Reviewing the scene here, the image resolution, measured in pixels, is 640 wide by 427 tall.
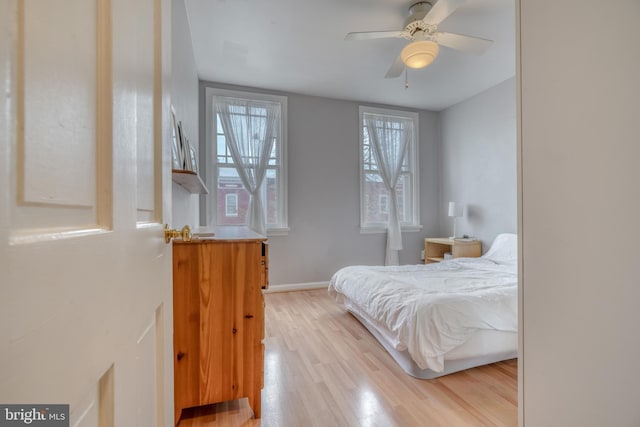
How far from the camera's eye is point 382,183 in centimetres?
446

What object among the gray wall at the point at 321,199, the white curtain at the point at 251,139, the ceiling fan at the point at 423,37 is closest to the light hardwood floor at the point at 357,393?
the gray wall at the point at 321,199

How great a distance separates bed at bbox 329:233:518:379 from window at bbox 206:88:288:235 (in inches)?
76.7

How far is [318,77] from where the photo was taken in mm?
3441

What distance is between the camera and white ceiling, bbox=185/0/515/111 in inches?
89.4

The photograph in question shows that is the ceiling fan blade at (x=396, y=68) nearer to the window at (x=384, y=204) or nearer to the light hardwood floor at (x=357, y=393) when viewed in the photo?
the window at (x=384, y=204)

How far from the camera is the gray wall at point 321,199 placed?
13.0ft

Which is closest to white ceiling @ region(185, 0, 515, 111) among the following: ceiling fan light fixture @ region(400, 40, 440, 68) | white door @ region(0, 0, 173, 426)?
ceiling fan light fixture @ region(400, 40, 440, 68)

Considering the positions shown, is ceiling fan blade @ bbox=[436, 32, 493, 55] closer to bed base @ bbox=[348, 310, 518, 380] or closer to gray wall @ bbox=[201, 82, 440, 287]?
gray wall @ bbox=[201, 82, 440, 287]

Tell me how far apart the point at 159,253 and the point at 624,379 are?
1.28 meters

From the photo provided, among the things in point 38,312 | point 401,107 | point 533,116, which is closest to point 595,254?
point 533,116

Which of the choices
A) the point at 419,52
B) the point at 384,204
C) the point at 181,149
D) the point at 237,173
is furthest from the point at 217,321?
the point at 384,204

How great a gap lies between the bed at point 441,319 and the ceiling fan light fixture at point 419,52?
179 cm

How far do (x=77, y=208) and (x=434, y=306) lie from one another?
75.9 inches

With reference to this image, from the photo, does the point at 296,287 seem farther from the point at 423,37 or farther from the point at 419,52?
the point at 423,37
